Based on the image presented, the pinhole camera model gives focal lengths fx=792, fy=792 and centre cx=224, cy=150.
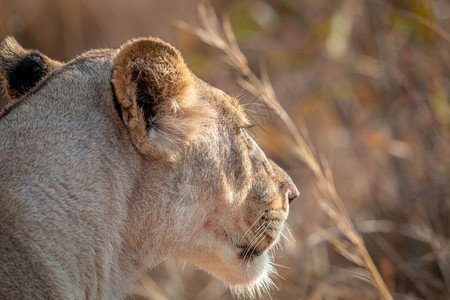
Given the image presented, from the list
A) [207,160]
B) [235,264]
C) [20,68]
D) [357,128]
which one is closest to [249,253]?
[235,264]

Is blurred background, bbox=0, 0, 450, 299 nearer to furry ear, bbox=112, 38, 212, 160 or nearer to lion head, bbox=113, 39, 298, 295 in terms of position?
lion head, bbox=113, 39, 298, 295

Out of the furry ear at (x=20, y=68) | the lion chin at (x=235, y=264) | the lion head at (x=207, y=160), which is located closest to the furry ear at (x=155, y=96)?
the lion head at (x=207, y=160)

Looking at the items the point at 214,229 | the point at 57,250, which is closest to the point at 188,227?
the point at 214,229

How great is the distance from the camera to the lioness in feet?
7.24

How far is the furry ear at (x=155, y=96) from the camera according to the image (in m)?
2.31

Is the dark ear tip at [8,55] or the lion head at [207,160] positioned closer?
the lion head at [207,160]

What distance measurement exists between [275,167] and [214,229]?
0.37 metres

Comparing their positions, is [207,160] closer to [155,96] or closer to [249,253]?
[155,96]

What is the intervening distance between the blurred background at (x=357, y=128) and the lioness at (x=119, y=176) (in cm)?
Result: 114

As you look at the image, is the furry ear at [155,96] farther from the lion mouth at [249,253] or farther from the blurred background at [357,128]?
the blurred background at [357,128]

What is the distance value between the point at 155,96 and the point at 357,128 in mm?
3407

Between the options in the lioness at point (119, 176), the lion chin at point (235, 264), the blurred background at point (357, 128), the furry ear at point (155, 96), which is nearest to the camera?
the lioness at point (119, 176)

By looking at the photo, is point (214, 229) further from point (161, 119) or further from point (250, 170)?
point (161, 119)

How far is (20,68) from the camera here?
2.74 meters
